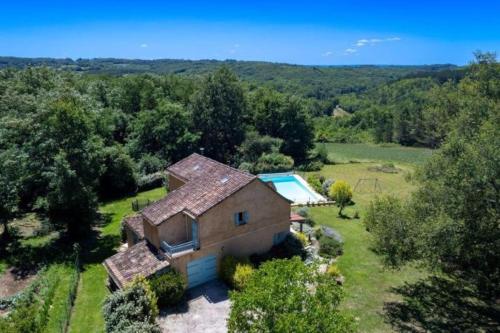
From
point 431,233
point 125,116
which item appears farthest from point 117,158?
point 431,233

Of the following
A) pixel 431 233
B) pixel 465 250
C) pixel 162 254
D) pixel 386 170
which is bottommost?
pixel 386 170

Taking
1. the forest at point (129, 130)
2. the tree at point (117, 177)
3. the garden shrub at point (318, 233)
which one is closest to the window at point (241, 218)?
the garden shrub at point (318, 233)

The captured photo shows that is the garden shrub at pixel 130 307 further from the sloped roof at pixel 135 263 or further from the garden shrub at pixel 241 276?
the garden shrub at pixel 241 276

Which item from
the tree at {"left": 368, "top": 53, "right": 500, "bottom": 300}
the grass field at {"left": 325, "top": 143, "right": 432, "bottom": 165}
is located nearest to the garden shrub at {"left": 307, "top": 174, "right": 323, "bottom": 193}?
the tree at {"left": 368, "top": 53, "right": 500, "bottom": 300}

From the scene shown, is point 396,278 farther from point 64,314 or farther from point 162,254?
point 64,314

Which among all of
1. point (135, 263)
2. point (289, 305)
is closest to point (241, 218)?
point (135, 263)

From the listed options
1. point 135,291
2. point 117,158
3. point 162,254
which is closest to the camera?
point 135,291

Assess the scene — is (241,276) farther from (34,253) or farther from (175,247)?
(34,253)
